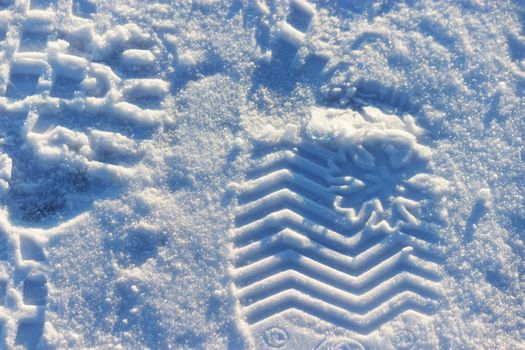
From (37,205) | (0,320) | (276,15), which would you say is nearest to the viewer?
(0,320)

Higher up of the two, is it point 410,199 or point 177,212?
point 410,199

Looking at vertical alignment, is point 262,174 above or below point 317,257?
above

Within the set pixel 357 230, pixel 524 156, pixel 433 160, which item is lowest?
pixel 357 230

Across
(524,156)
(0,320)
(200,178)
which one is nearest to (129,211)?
(200,178)

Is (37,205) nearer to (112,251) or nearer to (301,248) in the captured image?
(112,251)
